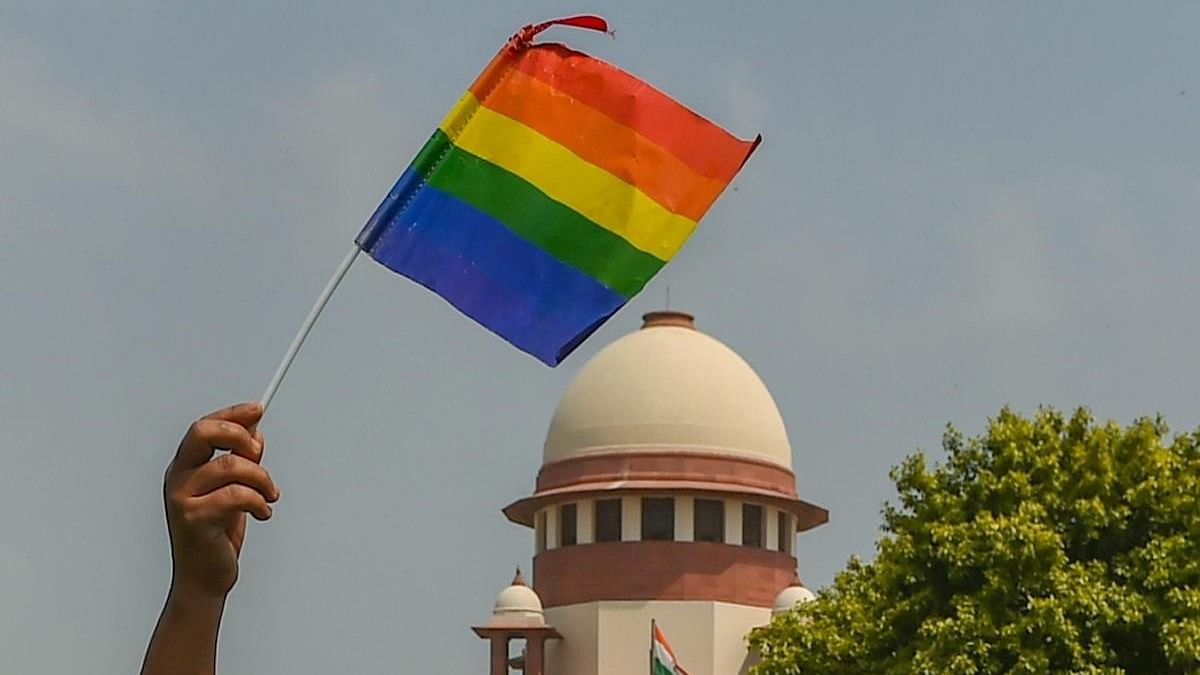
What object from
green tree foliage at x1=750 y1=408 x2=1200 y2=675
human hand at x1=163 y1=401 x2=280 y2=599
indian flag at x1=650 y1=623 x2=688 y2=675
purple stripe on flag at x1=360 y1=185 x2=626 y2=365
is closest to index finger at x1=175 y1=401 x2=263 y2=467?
human hand at x1=163 y1=401 x2=280 y2=599

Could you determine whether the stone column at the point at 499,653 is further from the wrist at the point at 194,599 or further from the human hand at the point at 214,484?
the human hand at the point at 214,484

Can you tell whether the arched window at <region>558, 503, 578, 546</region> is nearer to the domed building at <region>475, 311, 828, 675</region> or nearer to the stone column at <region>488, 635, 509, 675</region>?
the domed building at <region>475, 311, 828, 675</region>

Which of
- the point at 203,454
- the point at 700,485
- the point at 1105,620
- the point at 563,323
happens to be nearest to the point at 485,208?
the point at 563,323

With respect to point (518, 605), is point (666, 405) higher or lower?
higher

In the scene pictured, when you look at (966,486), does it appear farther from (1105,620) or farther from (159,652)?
(159,652)

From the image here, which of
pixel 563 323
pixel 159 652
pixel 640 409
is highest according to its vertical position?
pixel 640 409

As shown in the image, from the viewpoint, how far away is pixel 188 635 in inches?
222

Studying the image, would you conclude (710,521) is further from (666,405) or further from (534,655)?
(534,655)

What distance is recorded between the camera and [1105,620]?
1995 centimetres

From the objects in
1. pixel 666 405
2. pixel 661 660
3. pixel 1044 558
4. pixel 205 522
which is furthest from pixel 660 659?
pixel 205 522

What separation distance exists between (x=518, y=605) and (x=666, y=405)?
422 cm

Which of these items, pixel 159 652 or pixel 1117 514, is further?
pixel 1117 514

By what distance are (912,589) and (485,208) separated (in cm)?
1511

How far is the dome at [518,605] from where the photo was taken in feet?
132
